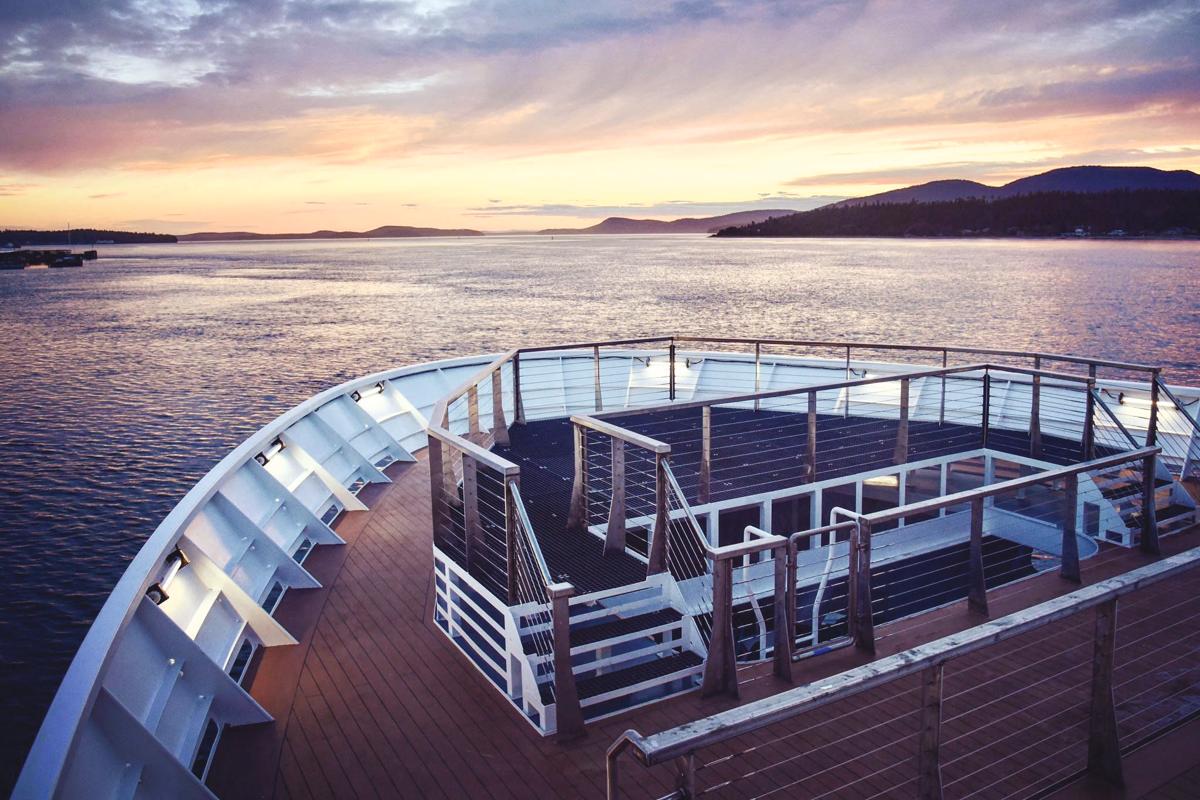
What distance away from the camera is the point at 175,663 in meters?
4.50

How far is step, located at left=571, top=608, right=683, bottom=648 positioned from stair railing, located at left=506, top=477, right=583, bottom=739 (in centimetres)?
22

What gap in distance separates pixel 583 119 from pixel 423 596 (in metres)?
73.4

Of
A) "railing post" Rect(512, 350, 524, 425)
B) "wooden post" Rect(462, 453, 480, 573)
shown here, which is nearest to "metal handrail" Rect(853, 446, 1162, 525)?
"wooden post" Rect(462, 453, 480, 573)

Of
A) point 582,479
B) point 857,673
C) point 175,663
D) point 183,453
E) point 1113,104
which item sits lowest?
point 183,453

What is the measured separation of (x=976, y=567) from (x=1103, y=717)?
1967 millimetres

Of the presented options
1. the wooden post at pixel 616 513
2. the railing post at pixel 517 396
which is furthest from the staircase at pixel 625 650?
the railing post at pixel 517 396

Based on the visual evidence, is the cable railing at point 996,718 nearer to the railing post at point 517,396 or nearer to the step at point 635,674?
the step at point 635,674

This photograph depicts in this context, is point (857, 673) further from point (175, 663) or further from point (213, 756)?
point (175, 663)

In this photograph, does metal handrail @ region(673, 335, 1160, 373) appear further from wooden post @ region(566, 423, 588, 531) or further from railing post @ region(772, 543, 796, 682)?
railing post @ region(772, 543, 796, 682)

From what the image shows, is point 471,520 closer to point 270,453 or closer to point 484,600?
point 484,600

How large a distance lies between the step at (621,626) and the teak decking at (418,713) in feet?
1.58

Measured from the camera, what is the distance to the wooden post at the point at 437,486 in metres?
5.34

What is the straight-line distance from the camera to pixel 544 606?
15.0ft

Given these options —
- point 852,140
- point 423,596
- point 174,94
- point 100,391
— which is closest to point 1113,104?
point 423,596
